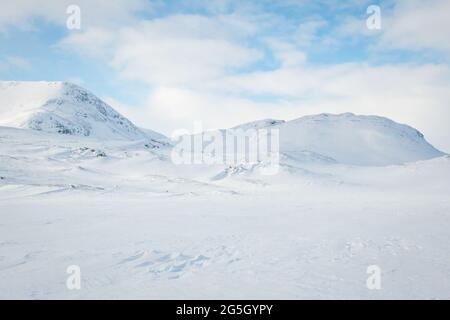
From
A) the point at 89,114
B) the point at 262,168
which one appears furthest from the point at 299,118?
the point at 89,114

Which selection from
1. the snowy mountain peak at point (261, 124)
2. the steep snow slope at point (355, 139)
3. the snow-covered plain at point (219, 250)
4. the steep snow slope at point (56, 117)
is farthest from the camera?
the steep snow slope at point (56, 117)

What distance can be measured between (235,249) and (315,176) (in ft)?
122

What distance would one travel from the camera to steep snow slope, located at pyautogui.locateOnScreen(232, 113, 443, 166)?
8244cm

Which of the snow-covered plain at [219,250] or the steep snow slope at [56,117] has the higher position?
the steep snow slope at [56,117]

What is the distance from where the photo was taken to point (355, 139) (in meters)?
93.6

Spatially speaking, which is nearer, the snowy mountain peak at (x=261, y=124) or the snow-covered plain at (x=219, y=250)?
the snow-covered plain at (x=219, y=250)

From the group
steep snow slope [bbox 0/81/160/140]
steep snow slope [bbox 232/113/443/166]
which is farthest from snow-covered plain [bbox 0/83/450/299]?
steep snow slope [bbox 0/81/160/140]

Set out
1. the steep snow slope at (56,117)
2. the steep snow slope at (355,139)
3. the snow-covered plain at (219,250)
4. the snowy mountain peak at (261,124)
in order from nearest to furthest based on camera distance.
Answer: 1. the snow-covered plain at (219,250)
2. the steep snow slope at (355,139)
3. the snowy mountain peak at (261,124)
4. the steep snow slope at (56,117)

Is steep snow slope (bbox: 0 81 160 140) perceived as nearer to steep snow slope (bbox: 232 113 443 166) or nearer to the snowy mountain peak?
the snowy mountain peak

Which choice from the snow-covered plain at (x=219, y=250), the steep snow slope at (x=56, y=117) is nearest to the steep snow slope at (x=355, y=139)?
the snow-covered plain at (x=219, y=250)

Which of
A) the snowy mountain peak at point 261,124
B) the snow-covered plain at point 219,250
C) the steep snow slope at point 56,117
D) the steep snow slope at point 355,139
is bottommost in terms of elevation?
the snow-covered plain at point 219,250

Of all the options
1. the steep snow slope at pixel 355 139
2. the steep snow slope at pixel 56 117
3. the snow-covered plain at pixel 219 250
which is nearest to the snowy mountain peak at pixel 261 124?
the steep snow slope at pixel 355 139

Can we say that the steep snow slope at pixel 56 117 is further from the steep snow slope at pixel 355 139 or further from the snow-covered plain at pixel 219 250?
the snow-covered plain at pixel 219 250

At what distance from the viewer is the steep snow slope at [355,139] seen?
82.4 meters
